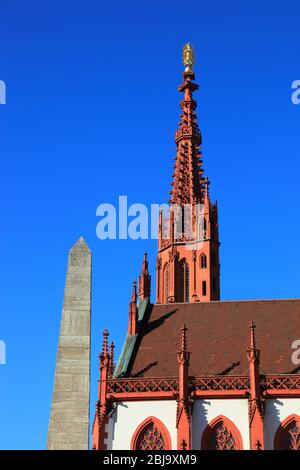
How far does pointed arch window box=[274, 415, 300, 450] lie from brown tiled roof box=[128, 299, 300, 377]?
3022mm

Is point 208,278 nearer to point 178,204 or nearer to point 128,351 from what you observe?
point 178,204

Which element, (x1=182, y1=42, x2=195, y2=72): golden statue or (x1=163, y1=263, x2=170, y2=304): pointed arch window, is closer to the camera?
(x1=163, y1=263, x2=170, y2=304): pointed arch window

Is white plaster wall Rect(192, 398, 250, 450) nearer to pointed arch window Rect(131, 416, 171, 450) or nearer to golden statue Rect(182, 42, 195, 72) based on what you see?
pointed arch window Rect(131, 416, 171, 450)

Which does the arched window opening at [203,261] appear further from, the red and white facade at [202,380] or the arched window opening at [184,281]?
the red and white facade at [202,380]

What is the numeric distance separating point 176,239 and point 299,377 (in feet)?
103

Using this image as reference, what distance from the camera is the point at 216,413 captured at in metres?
42.5

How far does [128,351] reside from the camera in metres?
47.3

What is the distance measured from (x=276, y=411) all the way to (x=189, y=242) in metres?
32.0

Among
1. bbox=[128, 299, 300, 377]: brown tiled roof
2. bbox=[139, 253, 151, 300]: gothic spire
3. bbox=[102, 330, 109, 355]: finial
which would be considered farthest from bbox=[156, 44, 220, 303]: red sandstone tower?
bbox=[102, 330, 109, 355]: finial

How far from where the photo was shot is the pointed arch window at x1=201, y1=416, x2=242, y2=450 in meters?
41.8

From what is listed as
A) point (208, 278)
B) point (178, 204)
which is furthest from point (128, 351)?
point (178, 204)

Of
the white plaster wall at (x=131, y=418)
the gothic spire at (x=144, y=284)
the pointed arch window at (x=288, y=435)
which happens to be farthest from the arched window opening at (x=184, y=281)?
the pointed arch window at (x=288, y=435)

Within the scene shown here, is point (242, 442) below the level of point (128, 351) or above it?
below

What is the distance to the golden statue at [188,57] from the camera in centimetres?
8550
